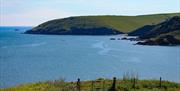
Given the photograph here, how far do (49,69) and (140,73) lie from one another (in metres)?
21.4

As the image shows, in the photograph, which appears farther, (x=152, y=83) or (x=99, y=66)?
(x=99, y=66)

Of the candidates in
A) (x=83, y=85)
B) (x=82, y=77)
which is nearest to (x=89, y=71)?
(x=82, y=77)

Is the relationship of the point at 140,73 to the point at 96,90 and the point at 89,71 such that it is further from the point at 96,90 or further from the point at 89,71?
the point at 96,90

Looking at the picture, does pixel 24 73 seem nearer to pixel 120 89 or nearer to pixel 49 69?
pixel 49 69

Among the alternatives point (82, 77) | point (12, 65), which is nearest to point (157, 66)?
point (82, 77)

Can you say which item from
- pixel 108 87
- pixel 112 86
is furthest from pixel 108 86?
pixel 112 86

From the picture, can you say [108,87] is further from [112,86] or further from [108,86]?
[108,86]

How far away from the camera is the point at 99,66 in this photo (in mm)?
103062

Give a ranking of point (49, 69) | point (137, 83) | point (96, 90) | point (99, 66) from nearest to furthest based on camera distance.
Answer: point (96, 90), point (137, 83), point (49, 69), point (99, 66)

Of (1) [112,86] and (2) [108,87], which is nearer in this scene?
(1) [112,86]

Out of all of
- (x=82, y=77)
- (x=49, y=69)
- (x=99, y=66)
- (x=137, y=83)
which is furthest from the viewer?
(x=99, y=66)

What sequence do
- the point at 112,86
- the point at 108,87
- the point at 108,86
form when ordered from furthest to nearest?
the point at 108,86, the point at 108,87, the point at 112,86

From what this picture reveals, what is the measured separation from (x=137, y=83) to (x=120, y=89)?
3790 mm

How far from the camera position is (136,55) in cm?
13612
